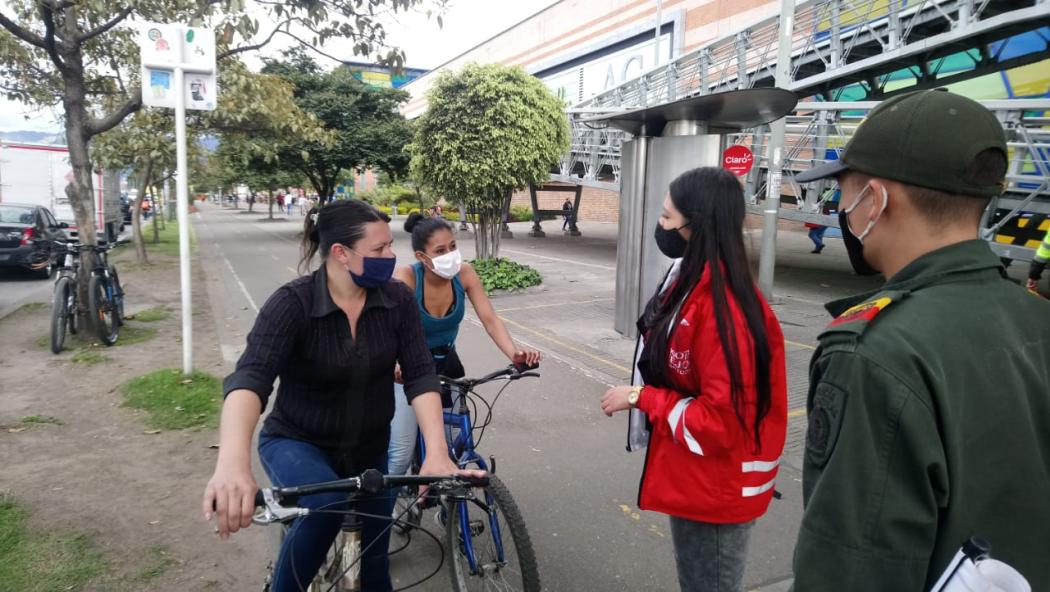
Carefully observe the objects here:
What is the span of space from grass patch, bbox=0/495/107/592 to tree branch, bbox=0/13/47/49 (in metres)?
5.66

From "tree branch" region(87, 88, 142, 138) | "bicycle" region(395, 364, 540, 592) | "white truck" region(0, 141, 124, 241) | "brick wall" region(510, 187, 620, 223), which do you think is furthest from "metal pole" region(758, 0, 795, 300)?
"brick wall" region(510, 187, 620, 223)

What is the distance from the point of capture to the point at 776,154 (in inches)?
416

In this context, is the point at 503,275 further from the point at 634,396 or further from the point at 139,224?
the point at 139,224

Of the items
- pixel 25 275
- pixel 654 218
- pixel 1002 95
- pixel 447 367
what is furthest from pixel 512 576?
pixel 1002 95

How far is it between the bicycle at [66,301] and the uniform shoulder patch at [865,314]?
27.3 feet

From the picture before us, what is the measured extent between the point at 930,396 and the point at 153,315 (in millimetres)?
10724

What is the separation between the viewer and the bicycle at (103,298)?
755cm

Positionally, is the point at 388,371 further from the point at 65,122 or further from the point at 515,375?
the point at 65,122

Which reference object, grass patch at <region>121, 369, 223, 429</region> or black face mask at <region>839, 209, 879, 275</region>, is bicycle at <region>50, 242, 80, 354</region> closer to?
grass patch at <region>121, 369, 223, 429</region>

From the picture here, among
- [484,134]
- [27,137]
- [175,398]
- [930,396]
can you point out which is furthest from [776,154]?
[27,137]

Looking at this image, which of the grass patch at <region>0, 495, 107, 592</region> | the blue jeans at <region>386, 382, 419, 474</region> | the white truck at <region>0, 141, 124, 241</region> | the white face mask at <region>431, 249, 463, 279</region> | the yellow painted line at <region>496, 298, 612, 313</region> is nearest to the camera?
the grass patch at <region>0, 495, 107, 592</region>

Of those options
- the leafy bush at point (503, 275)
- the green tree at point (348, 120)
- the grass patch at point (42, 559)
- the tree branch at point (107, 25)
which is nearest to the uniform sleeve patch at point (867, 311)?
the grass patch at point (42, 559)

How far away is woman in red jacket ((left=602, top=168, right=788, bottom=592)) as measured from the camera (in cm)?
201

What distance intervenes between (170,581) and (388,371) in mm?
1764
